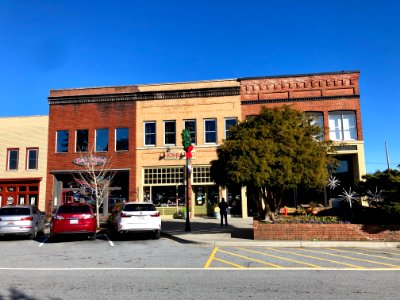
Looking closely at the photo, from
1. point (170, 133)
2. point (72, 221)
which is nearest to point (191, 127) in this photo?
point (170, 133)

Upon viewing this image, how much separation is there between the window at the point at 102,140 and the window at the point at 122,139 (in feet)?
2.80

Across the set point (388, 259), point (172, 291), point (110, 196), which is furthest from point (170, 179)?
point (172, 291)

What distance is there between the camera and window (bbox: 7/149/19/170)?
26.9 m

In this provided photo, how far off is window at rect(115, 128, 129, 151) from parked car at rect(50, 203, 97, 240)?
38.7ft

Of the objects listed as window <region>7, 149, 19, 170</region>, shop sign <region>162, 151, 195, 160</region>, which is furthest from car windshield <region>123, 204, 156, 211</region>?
window <region>7, 149, 19, 170</region>

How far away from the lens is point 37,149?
88.1 feet

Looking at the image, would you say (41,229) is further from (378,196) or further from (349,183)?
(349,183)

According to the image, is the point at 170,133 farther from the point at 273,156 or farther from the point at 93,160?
the point at 273,156

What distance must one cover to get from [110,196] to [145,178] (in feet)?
9.67

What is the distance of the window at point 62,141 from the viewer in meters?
26.8

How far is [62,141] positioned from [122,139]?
15.4 feet

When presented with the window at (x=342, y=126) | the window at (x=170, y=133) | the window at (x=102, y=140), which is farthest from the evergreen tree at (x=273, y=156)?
the window at (x=102, y=140)

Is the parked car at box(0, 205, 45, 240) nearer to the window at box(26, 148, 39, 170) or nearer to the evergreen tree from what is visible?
the evergreen tree

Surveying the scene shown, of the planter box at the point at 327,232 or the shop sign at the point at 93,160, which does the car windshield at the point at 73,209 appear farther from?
the shop sign at the point at 93,160
